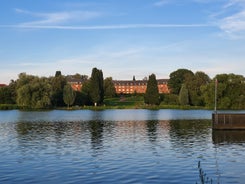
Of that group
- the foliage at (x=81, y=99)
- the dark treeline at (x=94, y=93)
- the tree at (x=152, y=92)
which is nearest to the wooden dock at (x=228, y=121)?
the dark treeline at (x=94, y=93)

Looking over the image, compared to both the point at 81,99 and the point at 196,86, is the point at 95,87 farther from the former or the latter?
the point at 196,86

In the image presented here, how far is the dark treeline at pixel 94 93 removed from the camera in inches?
4710

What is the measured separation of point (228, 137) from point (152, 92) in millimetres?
100264

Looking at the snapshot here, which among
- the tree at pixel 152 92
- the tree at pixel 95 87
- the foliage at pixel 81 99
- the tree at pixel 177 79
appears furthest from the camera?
the tree at pixel 177 79

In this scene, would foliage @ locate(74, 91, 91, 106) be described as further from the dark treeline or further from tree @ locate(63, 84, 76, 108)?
tree @ locate(63, 84, 76, 108)

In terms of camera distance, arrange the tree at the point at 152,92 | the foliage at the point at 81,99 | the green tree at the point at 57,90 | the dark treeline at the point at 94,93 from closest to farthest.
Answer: the dark treeline at the point at 94,93
the green tree at the point at 57,90
the foliage at the point at 81,99
the tree at the point at 152,92

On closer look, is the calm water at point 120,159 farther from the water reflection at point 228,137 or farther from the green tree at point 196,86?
the green tree at point 196,86

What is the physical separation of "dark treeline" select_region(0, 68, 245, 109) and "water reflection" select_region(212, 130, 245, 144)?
76.4 metres

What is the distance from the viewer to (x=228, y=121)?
52.5 metres

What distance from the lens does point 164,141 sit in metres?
41.4

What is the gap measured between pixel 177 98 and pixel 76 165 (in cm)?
12370

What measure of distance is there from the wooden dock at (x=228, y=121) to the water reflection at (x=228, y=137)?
4.33ft

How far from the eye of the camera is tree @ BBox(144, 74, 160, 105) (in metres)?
145

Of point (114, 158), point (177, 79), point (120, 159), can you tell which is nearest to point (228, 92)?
point (177, 79)
